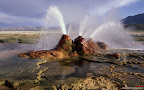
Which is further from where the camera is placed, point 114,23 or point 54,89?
point 114,23

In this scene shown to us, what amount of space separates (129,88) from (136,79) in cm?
120

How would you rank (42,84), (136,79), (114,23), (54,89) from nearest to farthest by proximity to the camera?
1. (54,89)
2. (42,84)
3. (136,79)
4. (114,23)

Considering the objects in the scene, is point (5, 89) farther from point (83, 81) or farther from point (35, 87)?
point (83, 81)

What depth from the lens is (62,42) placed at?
1085 centimetres

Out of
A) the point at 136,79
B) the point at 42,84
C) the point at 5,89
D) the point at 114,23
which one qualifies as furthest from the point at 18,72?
the point at 114,23

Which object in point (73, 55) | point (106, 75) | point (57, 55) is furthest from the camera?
point (73, 55)

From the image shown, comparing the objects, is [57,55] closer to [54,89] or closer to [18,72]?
[18,72]

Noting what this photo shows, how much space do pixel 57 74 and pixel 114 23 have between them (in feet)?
38.3

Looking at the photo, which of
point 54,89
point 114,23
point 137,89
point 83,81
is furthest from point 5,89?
point 114,23

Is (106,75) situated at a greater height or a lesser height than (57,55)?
lesser

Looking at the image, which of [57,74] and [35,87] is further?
[57,74]

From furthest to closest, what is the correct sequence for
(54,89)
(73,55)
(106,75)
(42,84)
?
(73,55)
(106,75)
(42,84)
(54,89)

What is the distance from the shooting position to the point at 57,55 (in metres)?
9.42

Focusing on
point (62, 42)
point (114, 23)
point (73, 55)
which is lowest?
point (73, 55)
